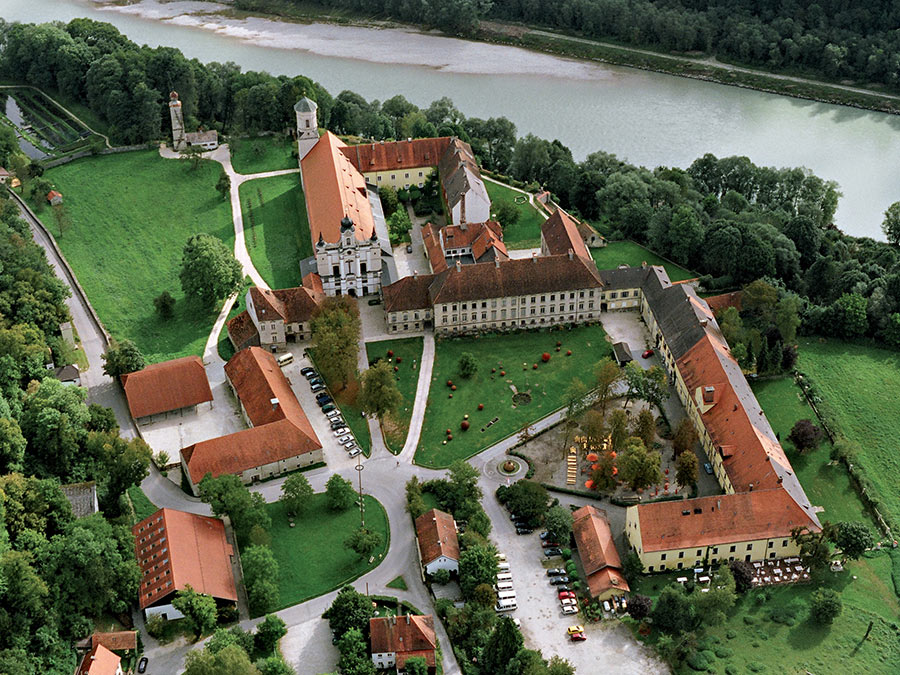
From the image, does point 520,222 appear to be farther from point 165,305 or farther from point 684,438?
point 684,438

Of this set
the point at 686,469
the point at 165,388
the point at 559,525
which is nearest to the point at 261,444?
the point at 165,388

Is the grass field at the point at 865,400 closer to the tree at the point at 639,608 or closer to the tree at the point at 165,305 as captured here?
the tree at the point at 639,608

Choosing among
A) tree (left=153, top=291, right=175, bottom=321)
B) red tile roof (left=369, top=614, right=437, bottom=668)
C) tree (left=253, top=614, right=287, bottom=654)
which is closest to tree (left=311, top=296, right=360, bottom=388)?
tree (left=153, top=291, right=175, bottom=321)

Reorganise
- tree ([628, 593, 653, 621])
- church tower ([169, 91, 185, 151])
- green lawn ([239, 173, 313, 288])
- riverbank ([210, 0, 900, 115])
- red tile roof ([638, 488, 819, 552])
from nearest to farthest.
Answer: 1. tree ([628, 593, 653, 621])
2. red tile roof ([638, 488, 819, 552])
3. green lawn ([239, 173, 313, 288])
4. church tower ([169, 91, 185, 151])
5. riverbank ([210, 0, 900, 115])

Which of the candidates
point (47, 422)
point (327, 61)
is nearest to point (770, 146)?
point (327, 61)

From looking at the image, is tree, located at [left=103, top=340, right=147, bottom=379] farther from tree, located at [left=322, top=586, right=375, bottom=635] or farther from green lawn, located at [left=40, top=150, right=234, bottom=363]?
tree, located at [left=322, top=586, right=375, bottom=635]
